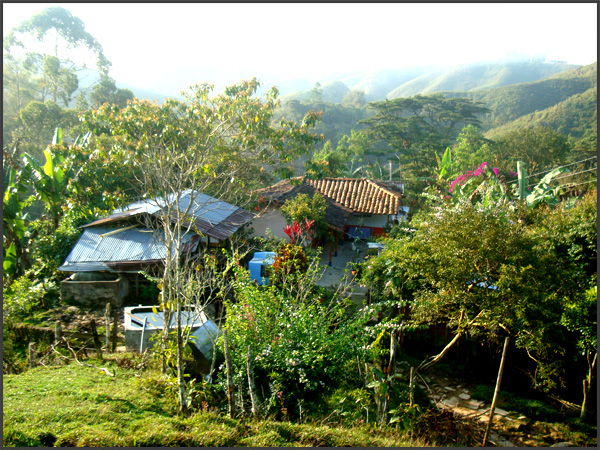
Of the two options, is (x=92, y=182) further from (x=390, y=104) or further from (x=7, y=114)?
(x=390, y=104)

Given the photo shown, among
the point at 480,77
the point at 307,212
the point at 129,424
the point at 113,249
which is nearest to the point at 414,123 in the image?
the point at 307,212

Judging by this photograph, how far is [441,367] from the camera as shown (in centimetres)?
766

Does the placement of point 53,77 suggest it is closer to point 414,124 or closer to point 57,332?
point 414,124

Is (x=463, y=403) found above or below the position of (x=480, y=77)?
below

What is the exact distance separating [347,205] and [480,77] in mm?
100622

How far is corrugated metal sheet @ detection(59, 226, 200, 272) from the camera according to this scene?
31.0 feet

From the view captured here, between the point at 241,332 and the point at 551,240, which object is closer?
the point at 241,332

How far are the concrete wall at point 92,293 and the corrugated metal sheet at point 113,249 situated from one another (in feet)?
1.46

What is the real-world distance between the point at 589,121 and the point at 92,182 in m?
47.2

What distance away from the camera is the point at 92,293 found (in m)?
9.21

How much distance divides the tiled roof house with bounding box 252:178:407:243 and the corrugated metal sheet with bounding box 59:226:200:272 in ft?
15.9

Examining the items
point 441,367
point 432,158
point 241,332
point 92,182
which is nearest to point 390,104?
point 432,158

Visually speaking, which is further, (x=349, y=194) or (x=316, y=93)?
(x=316, y=93)

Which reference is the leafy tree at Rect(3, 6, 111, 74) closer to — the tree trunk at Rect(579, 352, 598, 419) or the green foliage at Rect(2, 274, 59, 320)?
the green foliage at Rect(2, 274, 59, 320)
